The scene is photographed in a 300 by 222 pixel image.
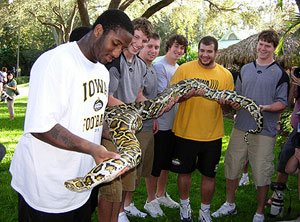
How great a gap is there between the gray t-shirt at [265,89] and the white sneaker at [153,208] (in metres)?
2.09

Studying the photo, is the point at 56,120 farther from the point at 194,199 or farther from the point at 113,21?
the point at 194,199

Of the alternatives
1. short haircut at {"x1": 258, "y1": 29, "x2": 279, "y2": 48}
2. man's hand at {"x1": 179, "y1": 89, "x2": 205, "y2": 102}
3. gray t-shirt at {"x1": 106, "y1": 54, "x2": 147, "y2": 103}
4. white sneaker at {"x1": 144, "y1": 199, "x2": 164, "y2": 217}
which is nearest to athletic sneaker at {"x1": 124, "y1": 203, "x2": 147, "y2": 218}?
white sneaker at {"x1": 144, "y1": 199, "x2": 164, "y2": 217}

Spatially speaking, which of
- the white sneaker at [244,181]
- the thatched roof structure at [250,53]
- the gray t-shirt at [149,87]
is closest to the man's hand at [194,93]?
the gray t-shirt at [149,87]

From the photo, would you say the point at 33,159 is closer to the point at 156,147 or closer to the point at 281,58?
the point at 156,147

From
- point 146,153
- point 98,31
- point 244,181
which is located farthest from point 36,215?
point 244,181

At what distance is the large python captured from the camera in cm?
238

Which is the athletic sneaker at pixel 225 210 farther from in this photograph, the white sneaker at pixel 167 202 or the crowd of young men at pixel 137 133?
the white sneaker at pixel 167 202

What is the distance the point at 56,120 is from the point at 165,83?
147 inches

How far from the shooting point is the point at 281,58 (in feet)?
50.4

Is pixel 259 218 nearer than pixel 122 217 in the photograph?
No

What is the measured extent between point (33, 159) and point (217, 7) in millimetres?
19776

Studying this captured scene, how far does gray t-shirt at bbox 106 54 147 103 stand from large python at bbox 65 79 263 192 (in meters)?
0.33

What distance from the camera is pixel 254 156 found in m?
5.45

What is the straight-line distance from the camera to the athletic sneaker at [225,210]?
5590 millimetres
